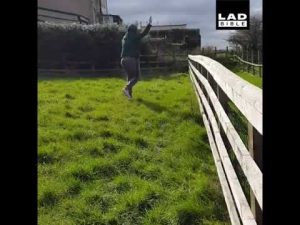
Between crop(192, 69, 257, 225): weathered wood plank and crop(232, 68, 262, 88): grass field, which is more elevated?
crop(232, 68, 262, 88): grass field

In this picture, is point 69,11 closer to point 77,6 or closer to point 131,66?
point 77,6

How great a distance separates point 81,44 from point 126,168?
1794cm

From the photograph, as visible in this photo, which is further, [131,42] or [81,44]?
[81,44]

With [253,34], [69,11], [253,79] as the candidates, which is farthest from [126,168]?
[69,11]

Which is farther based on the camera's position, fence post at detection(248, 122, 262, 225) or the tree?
fence post at detection(248, 122, 262, 225)

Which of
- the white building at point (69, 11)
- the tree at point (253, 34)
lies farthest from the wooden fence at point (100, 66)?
the white building at point (69, 11)

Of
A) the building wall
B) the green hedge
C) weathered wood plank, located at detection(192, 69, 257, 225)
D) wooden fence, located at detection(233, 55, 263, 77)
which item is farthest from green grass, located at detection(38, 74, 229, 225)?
the building wall

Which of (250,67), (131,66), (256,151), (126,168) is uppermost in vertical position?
(250,67)

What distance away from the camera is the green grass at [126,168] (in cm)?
371

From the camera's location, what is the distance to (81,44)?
22328 millimetres

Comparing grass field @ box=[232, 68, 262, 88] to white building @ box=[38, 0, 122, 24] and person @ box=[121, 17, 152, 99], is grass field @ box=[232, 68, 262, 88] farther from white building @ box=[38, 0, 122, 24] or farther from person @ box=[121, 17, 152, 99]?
white building @ box=[38, 0, 122, 24]

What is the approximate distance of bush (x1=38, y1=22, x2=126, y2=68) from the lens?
2192 cm
